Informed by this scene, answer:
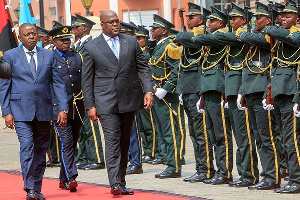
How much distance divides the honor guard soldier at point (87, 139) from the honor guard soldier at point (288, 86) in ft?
15.7

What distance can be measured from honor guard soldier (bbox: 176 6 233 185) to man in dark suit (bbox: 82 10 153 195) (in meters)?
0.92

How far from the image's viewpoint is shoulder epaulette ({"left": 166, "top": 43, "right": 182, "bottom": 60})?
591 inches

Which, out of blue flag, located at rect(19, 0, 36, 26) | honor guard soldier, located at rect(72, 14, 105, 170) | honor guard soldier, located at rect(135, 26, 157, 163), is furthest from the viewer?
honor guard soldier, located at rect(135, 26, 157, 163)

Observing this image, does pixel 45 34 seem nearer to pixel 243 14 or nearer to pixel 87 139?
pixel 87 139

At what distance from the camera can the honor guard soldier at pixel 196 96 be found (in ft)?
44.8

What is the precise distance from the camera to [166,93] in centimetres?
1472

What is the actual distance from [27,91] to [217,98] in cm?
235

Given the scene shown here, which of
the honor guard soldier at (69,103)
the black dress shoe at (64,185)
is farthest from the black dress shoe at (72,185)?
the black dress shoe at (64,185)

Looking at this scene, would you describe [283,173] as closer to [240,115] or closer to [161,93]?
[240,115]

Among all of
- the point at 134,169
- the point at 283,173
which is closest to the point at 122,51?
the point at 283,173

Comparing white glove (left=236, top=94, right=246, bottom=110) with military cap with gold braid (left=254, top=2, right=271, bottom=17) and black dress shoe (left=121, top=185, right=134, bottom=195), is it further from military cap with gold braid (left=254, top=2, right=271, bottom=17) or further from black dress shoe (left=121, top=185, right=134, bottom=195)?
black dress shoe (left=121, top=185, right=134, bottom=195)

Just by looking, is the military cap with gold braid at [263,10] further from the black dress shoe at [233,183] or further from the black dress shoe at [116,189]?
the black dress shoe at [116,189]

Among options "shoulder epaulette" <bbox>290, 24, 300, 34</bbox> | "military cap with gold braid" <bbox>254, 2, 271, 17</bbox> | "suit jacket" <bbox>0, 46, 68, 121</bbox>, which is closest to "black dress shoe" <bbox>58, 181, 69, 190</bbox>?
"suit jacket" <bbox>0, 46, 68, 121</bbox>

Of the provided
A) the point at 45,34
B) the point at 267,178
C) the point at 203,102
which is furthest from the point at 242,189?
the point at 45,34
